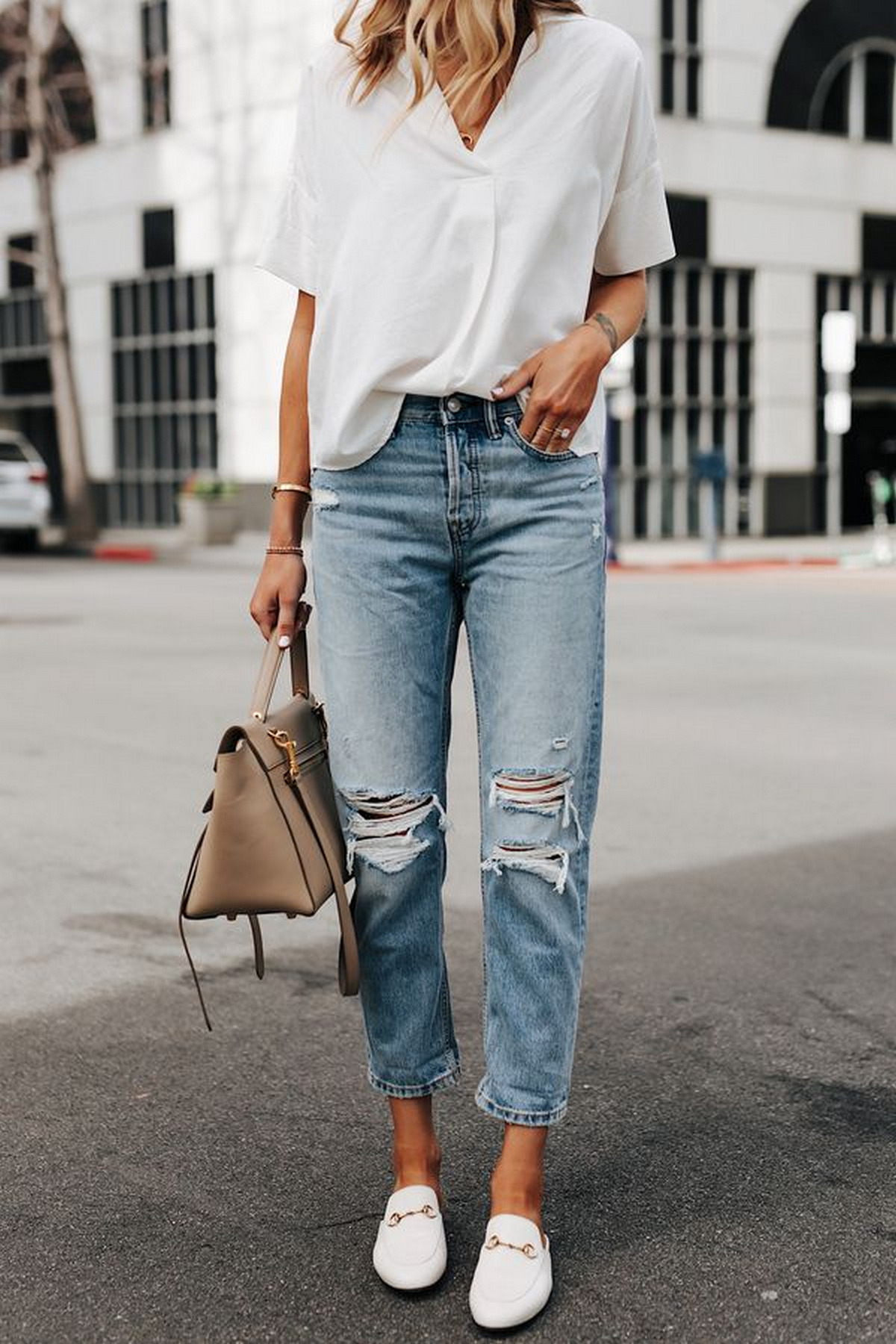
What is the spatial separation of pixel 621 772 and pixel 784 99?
904 inches

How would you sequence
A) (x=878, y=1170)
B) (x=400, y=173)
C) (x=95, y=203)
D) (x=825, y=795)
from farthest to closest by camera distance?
(x=95, y=203) → (x=825, y=795) → (x=878, y=1170) → (x=400, y=173)

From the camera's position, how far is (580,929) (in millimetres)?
2955

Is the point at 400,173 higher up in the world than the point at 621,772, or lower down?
higher up

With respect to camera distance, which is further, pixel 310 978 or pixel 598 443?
pixel 310 978

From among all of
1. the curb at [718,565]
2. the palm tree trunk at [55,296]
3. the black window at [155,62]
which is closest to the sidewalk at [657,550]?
the curb at [718,565]

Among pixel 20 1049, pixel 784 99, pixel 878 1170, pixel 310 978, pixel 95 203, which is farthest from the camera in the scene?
pixel 95 203

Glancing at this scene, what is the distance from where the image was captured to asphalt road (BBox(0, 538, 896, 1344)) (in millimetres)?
2838

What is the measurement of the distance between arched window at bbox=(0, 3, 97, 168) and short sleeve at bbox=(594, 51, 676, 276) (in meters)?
28.3

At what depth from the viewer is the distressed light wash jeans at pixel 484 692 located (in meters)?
2.81

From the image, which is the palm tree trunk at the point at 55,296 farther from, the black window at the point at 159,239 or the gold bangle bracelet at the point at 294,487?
the gold bangle bracelet at the point at 294,487

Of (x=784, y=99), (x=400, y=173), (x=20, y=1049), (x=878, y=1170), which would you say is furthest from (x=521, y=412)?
(x=784, y=99)

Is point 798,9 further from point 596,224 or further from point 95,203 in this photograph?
point 596,224

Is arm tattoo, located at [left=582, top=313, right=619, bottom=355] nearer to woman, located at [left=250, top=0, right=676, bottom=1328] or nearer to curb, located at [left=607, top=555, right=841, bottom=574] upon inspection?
woman, located at [left=250, top=0, right=676, bottom=1328]

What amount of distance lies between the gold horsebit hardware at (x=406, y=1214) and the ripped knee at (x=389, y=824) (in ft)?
1.71
